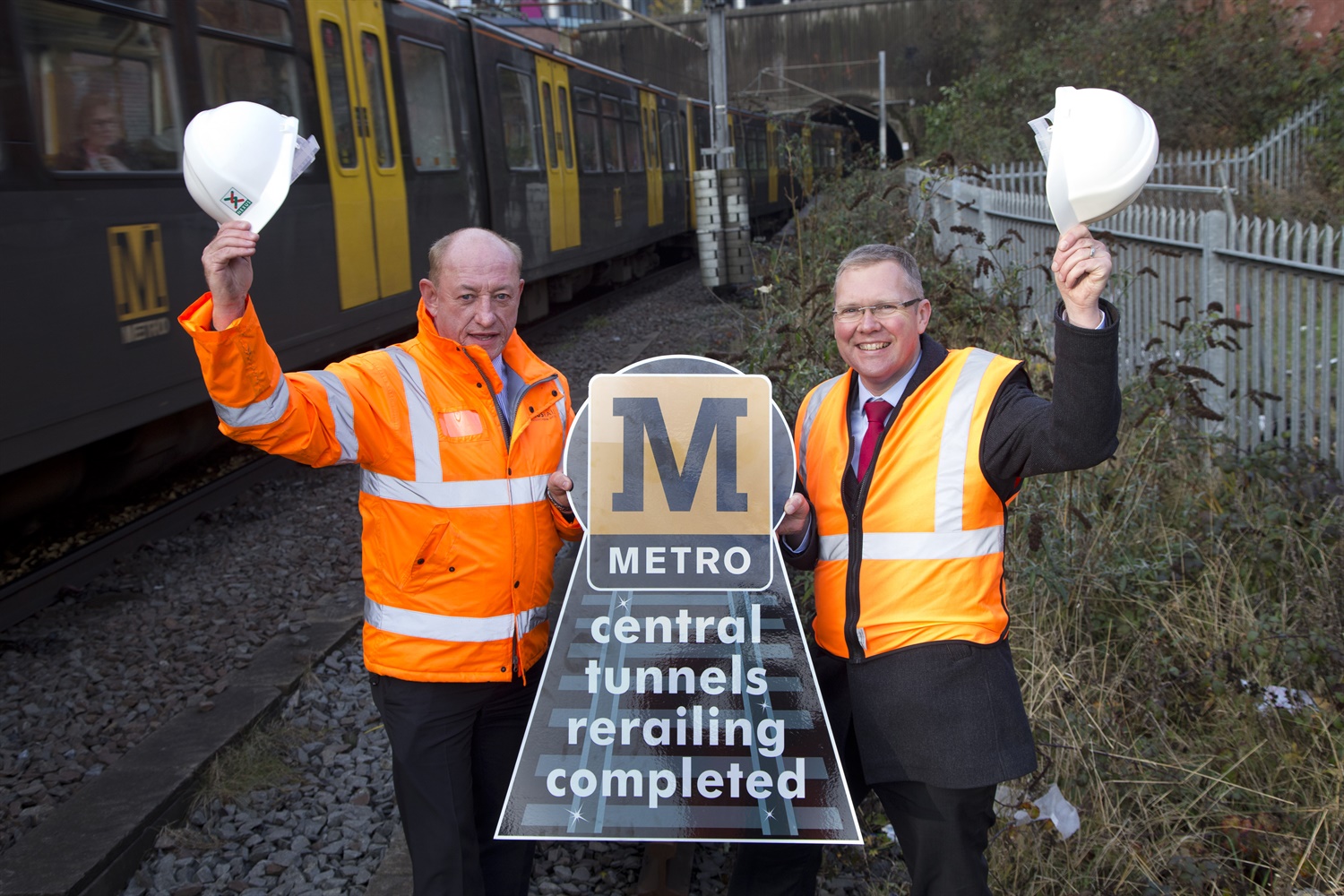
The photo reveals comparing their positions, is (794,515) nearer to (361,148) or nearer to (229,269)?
(229,269)

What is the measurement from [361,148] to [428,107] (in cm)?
180

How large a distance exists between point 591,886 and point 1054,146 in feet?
7.73

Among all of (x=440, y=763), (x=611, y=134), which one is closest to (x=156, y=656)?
(x=440, y=763)

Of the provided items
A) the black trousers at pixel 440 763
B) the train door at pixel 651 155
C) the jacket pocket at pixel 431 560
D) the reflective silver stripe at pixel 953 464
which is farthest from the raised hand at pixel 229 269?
the train door at pixel 651 155

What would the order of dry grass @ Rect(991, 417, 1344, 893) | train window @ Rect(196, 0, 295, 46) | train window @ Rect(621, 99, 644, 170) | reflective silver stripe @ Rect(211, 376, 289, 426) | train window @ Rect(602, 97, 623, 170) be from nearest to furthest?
reflective silver stripe @ Rect(211, 376, 289, 426) < dry grass @ Rect(991, 417, 1344, 893) < train window @ Rect(196, 0, 295, 46) < train window @ Rect(602, 97, 623, 170) < train window @ Rect(621, 99, 644, 170)

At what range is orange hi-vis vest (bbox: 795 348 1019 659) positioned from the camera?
7.82 ft

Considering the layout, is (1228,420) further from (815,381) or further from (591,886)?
(591,886)

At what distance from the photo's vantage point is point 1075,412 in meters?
2.15

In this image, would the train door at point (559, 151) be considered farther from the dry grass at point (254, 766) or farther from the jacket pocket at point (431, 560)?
the jacket pocket at point (431, 560)

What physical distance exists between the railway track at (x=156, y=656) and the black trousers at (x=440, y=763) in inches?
31.5

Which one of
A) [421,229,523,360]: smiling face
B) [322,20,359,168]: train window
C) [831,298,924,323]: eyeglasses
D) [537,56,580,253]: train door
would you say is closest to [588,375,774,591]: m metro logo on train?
[831,298,924,323]: eyeglasses

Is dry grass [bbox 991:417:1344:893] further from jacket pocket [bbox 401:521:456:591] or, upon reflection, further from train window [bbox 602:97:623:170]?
train window [bbox 602:97:623:170]

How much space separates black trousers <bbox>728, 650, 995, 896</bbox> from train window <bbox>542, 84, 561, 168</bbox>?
12.0 meters

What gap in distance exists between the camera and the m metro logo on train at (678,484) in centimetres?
254
